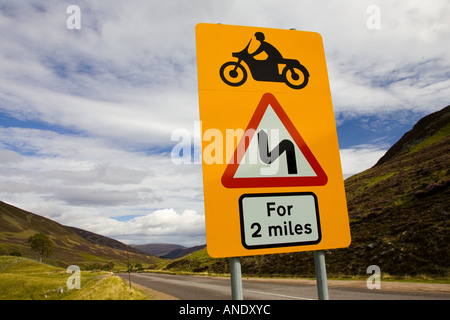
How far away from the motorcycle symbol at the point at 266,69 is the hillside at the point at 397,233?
19.9 m

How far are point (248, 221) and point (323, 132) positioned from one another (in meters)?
0.86

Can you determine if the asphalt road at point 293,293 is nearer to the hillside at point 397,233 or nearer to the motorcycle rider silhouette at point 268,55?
the hillside at point 397,233

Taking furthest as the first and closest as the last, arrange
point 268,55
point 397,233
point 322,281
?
point 397,233 → point 268,55 → point 322,281

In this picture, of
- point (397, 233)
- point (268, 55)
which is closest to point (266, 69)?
point (268, 55)

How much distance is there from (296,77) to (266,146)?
1.92 feet

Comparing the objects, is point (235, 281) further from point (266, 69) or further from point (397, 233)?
point (397, 233)

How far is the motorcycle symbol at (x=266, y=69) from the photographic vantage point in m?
1.85

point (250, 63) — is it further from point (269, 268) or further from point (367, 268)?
point (269, 268)

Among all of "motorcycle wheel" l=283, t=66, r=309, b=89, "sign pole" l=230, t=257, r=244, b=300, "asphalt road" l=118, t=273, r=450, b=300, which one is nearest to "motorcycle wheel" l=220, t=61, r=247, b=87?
"motorcycle wheel" l=283, t=66, r=309, b=89

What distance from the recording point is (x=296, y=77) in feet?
6.59

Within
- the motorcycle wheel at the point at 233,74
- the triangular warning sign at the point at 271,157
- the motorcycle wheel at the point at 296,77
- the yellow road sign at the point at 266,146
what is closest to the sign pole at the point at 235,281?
the yellow road sign at the point at 266,146

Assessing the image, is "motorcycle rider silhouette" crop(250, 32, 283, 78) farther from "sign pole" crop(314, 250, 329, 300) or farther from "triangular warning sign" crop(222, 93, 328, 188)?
"sign pole" crop(314, 250, 329, 300)

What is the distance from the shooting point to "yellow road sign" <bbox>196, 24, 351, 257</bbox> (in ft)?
5.52

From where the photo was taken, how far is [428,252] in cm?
1903
